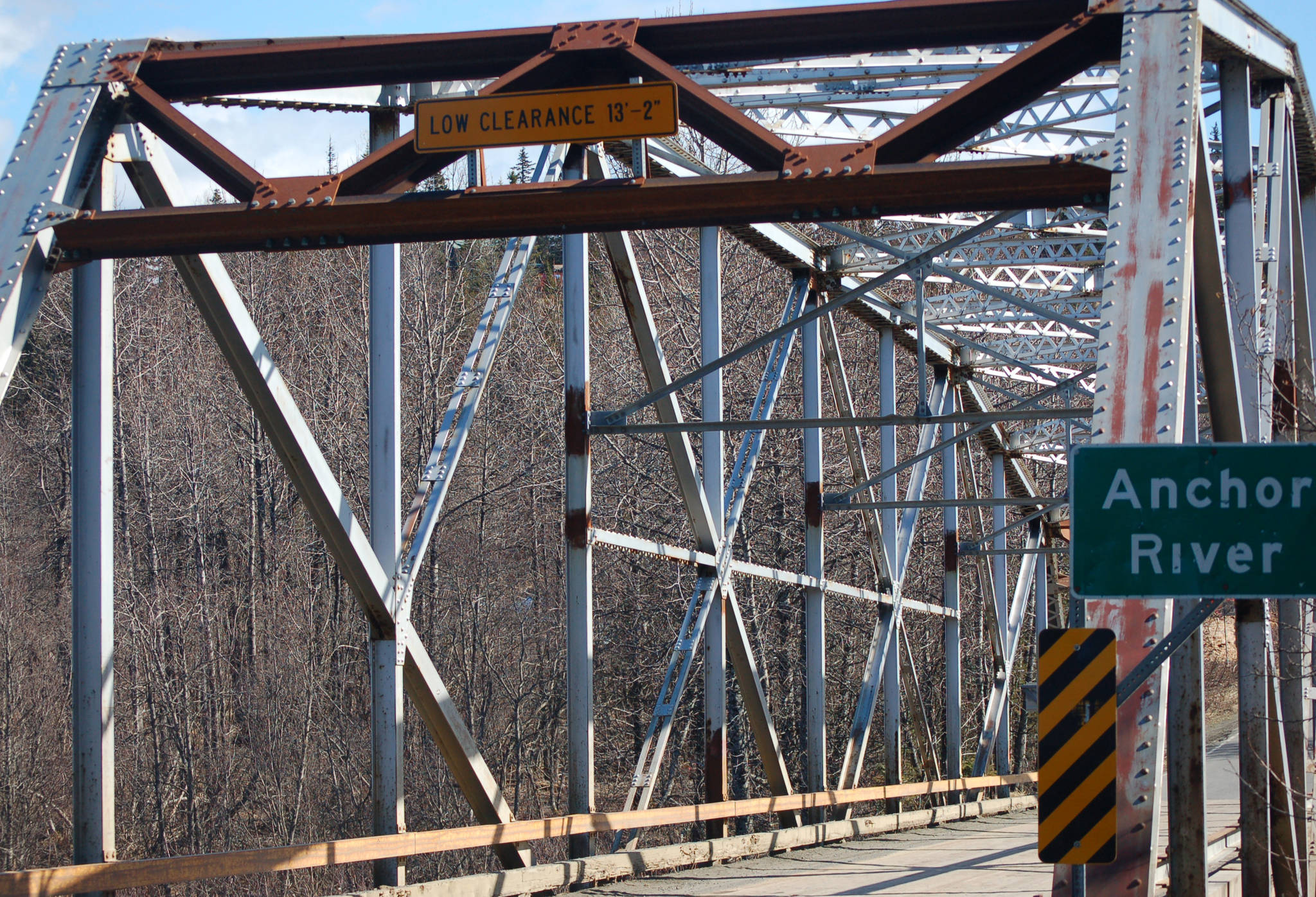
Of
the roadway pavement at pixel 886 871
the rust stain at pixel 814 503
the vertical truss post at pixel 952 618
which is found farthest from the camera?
the vertical truss post at pixel 952 618

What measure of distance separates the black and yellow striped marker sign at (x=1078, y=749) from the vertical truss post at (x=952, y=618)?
56.2 feet

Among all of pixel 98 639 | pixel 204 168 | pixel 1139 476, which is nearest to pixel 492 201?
pixel 204 168

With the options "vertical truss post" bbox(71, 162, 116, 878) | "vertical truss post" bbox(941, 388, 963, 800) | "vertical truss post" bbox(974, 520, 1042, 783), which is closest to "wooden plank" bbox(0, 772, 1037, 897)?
"vertical truss post" bbox(71, 162, 116, 878)

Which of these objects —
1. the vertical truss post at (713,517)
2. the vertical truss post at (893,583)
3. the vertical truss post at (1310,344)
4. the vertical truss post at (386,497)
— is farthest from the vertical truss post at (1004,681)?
the vertical truss post at (386,497)

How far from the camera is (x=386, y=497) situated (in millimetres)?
9430

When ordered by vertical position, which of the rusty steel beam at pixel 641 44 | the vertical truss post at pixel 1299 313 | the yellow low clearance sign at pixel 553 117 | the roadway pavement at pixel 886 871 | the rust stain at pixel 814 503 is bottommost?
the roadway pavement at pixel 886 871

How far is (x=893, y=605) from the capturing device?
19.1 m

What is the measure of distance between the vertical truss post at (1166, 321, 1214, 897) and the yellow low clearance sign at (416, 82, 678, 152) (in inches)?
122

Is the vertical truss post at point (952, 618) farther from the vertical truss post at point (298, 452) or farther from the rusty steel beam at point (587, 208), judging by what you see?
the rusty steel beam at point (587, 208)

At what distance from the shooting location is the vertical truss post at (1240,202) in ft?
28.4

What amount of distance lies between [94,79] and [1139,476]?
6100mm

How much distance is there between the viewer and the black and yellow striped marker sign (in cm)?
473

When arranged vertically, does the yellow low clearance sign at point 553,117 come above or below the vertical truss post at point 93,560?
above

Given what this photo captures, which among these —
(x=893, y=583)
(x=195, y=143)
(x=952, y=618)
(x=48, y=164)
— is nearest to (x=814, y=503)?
(x=893, y=583)
